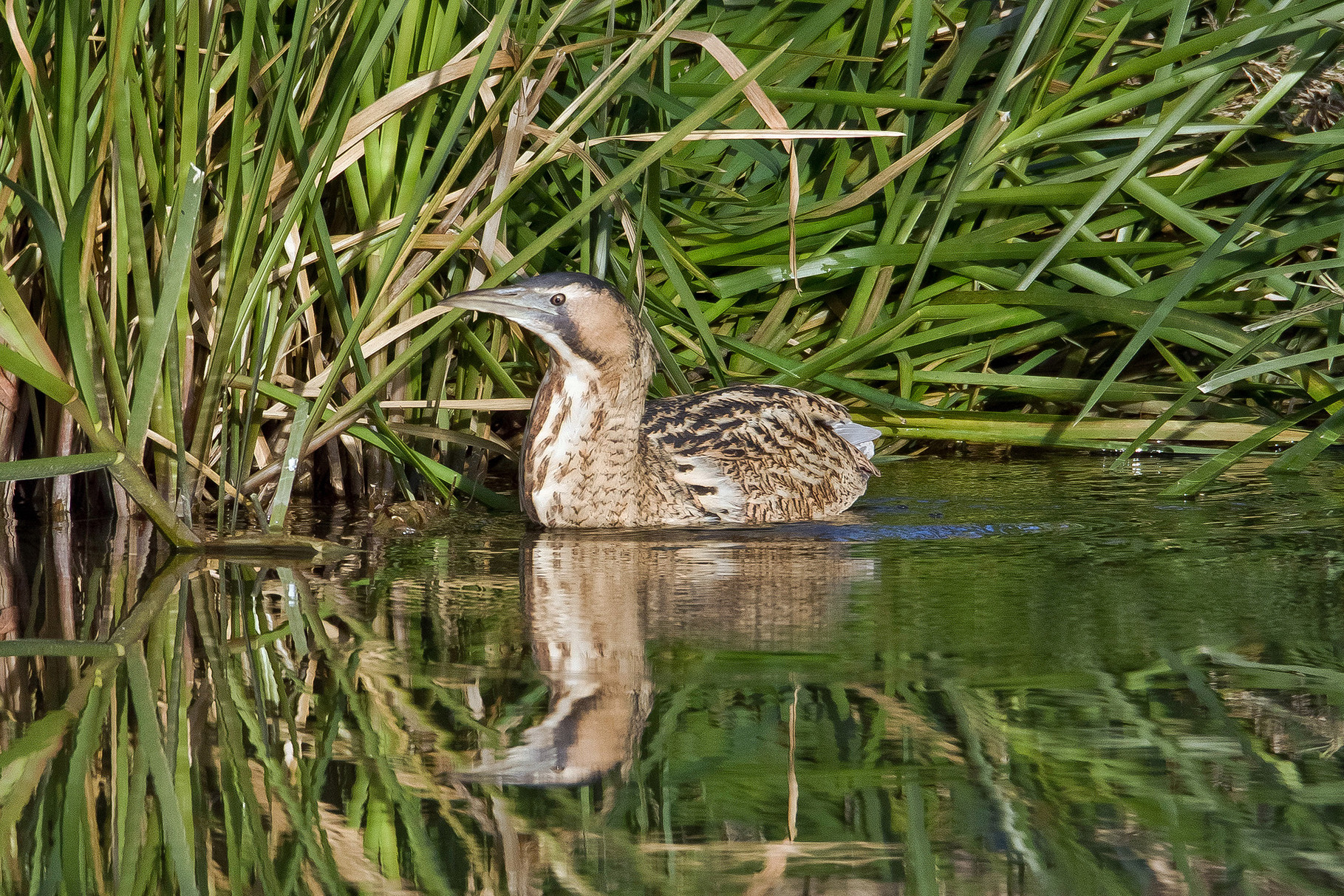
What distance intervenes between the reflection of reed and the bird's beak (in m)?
0.61

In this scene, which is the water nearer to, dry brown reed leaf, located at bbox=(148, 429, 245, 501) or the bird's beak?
dry brown reed leaf, located at bbox=(148, 429, 245, 501)

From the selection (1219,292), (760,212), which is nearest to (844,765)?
(760,212)

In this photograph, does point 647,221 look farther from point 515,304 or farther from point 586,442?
point 586,442

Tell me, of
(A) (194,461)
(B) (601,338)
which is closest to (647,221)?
(B) (601,338)

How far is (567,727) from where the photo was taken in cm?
233

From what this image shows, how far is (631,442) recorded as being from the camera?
4.59 meters

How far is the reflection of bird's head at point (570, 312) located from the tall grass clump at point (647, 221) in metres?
0.14

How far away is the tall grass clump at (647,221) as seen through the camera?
12.4 feet

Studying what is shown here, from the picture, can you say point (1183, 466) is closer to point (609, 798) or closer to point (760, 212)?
point (760, 212)

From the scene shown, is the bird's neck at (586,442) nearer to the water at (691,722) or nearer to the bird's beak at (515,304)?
the bird's beak at (515,304)

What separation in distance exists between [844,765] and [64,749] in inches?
44.4

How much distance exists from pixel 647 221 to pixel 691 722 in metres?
2.52

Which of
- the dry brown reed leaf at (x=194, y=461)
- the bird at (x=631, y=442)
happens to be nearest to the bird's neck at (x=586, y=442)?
the bird at (x=631, y=442)

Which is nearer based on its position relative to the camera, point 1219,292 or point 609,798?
point 609,798
